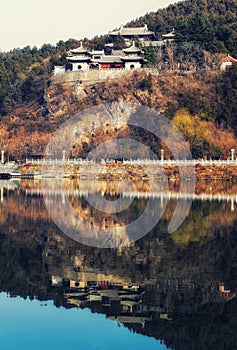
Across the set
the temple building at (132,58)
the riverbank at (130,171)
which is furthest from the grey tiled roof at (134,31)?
the riverbank at (130,171)

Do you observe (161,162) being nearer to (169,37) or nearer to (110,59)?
(110,59)

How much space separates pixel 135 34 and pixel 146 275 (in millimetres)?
64603

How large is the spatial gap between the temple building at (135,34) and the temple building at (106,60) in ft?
21.5

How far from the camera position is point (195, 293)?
15164 millimetres

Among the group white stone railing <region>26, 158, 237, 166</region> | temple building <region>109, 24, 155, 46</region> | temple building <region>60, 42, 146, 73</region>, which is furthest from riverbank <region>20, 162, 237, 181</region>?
temple building <region>109, 24, 155, 46</region>

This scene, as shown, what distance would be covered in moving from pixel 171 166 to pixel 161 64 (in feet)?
61.3

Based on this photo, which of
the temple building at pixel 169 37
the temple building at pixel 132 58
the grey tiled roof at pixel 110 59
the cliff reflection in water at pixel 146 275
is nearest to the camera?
the cliff reflection in water at pixel 146 275

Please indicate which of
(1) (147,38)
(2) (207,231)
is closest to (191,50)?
(1) (147,38)

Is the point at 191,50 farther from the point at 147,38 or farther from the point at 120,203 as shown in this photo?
the point at 120,203

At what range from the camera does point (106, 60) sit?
70750 mm

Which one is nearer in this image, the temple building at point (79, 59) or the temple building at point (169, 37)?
the temple building at point (79, 59)

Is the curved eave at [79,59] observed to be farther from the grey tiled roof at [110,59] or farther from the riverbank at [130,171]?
the riverbank at [130,171]

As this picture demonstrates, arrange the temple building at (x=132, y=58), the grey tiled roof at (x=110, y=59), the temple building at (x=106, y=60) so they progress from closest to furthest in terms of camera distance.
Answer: the temple building at (x=132, y=58) < the temple building at (x=106, y=60) < the grey tiled roof at (x=110, y=59)

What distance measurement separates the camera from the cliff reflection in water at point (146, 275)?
13344 millimetres
